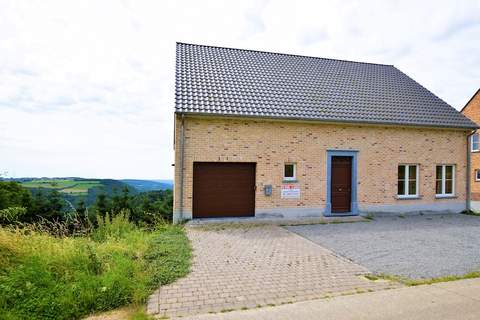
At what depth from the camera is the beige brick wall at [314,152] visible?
37.1ft

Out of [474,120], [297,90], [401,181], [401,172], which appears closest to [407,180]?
[401,181]

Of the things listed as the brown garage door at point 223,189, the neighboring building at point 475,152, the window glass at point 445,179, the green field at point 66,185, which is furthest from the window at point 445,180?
the green field at point 66,185

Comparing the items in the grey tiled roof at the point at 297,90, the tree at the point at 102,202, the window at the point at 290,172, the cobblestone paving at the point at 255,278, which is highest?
the grey tiled roof at the point at 297,90

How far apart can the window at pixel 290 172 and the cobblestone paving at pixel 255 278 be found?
3768mm

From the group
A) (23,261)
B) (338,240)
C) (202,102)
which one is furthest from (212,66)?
(23,261)

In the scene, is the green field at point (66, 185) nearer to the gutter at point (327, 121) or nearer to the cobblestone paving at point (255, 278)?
the gutter at point (327, 121)

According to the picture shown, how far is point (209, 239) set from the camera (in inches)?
349

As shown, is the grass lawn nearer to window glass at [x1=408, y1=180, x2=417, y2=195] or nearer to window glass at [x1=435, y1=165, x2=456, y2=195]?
window glass at [x1=408, y1=180, x2=417, y2=195]

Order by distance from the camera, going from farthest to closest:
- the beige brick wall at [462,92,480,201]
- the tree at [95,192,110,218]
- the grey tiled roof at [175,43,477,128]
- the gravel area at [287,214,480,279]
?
the beige brick wall at [462,92,480,201] < the tree at [95,192,110,218] < the grey tiled roof at [175,43,477,128] < the gravel area at [287,214,480,279]

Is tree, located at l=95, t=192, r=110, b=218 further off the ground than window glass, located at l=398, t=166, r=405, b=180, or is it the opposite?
window glass, located at l=398, t=166, r=405, b=180

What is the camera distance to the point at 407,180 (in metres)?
13.8

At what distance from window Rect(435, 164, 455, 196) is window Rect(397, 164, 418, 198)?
126 cm

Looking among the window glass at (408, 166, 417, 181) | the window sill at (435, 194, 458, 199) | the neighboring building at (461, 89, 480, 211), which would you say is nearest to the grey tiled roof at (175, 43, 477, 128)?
the window glass at (408, 166, 417, 181)

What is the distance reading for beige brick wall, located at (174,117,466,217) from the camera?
37.1 ft
